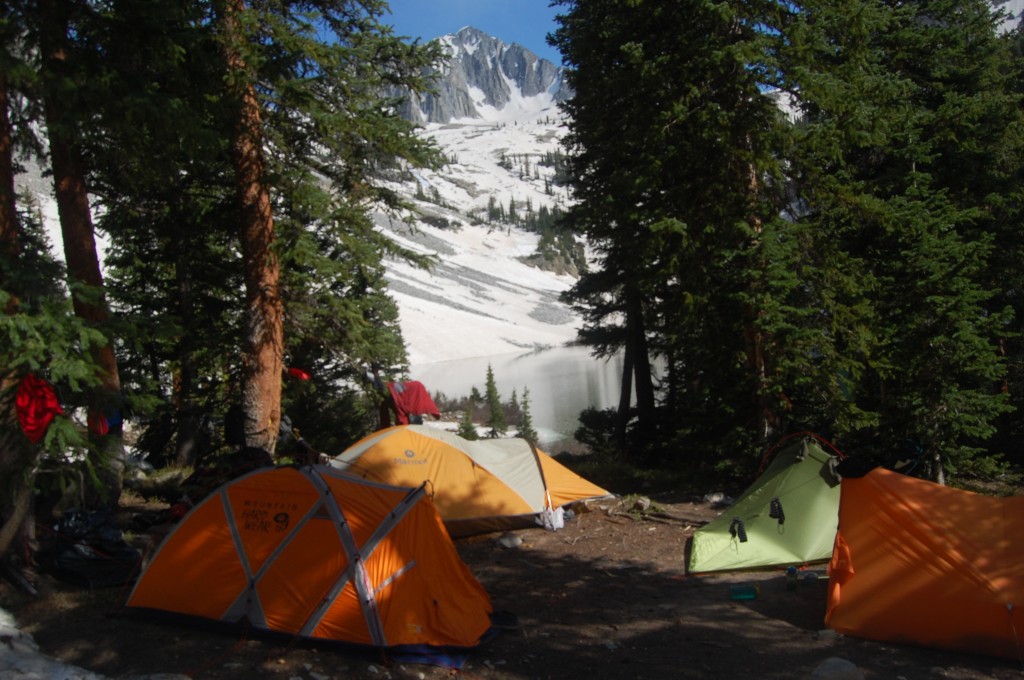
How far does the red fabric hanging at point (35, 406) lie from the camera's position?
212 inches

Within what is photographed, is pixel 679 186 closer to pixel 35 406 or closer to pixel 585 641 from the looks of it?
pixel 585 641

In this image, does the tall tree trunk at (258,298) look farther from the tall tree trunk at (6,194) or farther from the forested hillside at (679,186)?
the tall tree trunk at (6,194)

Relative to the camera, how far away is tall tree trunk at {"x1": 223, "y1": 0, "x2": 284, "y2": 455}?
8680 millimetres

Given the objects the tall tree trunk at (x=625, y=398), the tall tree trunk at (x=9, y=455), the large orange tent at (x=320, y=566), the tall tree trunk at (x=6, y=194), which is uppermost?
the tall tree trunk at (x=6, y=194)

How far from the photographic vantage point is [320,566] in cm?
533

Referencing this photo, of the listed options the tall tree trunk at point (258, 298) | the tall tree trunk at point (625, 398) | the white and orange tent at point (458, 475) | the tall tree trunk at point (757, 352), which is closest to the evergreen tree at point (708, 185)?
the tall tree trunk at point (757, 352)

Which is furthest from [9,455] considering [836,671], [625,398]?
[625,398]

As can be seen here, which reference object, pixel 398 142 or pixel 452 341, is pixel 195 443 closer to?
pixel 398 142

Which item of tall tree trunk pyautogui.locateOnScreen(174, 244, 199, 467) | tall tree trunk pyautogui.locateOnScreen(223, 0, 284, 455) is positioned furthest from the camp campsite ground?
tall tree trunk pyautogui.locateOnScreen(174, 244, 199, 467)

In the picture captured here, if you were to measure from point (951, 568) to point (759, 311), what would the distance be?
4765mm

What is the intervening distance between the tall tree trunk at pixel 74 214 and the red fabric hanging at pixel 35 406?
0.36 meters

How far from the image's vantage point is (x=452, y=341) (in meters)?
71.2

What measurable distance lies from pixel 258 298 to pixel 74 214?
2038mm

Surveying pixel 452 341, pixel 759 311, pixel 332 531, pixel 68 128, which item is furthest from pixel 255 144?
pixel 452 341
